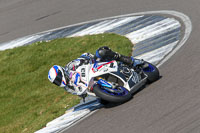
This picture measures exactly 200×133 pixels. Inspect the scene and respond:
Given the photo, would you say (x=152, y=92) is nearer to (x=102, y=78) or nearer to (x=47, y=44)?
(x=102, y=78)

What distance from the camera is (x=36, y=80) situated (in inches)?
586

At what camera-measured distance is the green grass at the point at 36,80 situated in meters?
12.1

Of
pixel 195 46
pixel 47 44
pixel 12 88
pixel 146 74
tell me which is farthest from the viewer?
pixel 47 44

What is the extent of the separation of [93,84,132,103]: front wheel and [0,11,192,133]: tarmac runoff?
0.98m

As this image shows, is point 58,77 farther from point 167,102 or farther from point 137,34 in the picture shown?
point 137,34

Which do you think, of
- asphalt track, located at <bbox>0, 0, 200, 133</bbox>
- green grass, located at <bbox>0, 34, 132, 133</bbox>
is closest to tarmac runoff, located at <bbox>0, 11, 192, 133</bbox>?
asphalt track, located at <bbox>0, 0, 200, 133</bbox>

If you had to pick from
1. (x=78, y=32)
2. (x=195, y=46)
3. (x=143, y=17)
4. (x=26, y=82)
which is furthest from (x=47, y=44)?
(x=195, y=46)

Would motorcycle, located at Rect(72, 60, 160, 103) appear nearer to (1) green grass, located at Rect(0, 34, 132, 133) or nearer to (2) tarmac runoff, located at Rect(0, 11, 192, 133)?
(2) tarmac runoff, located at Rect(0, 11, 192, 133)

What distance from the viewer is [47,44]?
17219mm

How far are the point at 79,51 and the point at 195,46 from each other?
547 cm

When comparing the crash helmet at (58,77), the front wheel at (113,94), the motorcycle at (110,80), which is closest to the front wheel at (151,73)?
the motorcycle at (110,80)

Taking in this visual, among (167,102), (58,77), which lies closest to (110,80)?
(58,77)

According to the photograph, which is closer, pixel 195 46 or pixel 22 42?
pixel 195 46

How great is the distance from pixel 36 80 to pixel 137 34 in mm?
4593
